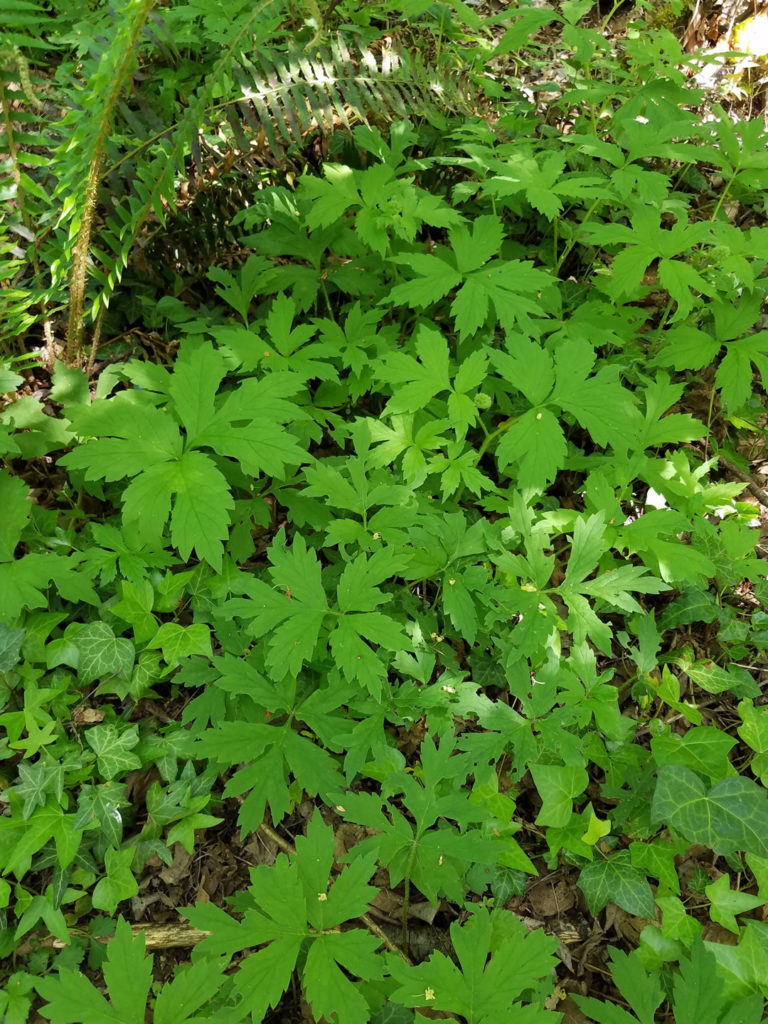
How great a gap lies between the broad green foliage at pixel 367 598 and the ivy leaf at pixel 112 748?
12 millimetres

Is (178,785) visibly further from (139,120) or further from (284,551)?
(139,120)

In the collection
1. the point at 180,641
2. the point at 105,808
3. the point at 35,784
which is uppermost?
the point at 180,641

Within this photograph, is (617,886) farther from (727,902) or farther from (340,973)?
(340,973)

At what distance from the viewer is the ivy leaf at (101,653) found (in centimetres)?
213

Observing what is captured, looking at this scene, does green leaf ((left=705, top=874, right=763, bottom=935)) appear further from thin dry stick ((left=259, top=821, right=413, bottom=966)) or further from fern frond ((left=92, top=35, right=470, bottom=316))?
fern frond ((left=92, top=35, right=470, bottom=316))

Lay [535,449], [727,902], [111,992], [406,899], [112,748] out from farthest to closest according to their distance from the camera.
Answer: [535,449] < [112,748] < [727,902] < [406,899] < [111,992]

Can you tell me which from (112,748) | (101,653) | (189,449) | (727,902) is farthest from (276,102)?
(727,902)

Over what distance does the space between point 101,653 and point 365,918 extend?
1.16m

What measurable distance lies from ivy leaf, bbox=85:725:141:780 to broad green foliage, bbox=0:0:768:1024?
0.04ft

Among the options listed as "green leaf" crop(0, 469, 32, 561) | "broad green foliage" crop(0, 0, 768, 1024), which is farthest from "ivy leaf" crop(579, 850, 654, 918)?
"green leaf" crop(0, 469, 32, 561)

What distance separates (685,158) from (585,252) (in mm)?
651

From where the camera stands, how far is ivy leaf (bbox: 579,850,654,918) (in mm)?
1941

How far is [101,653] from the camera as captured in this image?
2.14 m

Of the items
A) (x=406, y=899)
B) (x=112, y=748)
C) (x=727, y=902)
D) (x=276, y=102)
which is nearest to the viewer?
(x=406, y=899)
